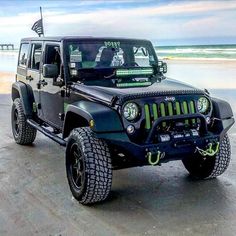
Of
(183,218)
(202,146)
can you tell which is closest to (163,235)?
(183,218)

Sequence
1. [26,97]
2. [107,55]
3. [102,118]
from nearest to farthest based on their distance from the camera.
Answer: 1. [102,118]
2. [107,55]
3. [26,97]

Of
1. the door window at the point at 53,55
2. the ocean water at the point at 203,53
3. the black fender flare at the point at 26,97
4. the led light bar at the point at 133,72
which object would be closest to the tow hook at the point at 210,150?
the led light bar at the point at 133,72

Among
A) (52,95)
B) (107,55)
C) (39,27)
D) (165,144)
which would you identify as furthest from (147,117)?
(39,27)

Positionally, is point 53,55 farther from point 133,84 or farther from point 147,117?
point 147,117

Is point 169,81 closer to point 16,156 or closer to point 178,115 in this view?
point 178,115

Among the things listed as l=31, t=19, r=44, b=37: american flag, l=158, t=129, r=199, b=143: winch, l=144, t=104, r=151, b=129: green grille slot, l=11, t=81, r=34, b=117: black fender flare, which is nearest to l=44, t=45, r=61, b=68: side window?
l=11, t=81, r=34, b=117: black fender flare

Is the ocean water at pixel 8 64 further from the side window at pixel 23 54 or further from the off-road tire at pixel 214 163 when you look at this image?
the off-road tire at pixel 214 163

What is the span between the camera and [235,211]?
162 inches

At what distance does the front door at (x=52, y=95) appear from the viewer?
17.7 feet

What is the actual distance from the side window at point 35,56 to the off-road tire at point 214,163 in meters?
2.77

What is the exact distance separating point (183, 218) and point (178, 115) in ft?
3.39

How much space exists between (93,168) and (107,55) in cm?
187

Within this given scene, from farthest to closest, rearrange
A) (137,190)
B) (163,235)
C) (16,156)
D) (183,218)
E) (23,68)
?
(23,68) < (16,156) < (137,190) < (183,218) < (163,235)

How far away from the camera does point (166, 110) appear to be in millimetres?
4227
